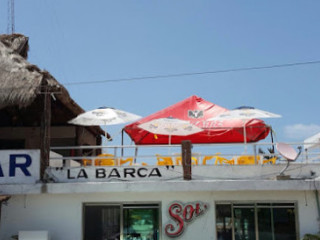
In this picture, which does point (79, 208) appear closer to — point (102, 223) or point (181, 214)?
point (102, 223)

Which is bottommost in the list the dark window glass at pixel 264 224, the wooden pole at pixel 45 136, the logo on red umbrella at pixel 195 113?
the dark window glass at pixel 264 224

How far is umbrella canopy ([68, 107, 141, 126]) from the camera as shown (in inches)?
569

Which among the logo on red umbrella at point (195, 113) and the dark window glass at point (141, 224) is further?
the logo on red umbrella at point (195, 113)

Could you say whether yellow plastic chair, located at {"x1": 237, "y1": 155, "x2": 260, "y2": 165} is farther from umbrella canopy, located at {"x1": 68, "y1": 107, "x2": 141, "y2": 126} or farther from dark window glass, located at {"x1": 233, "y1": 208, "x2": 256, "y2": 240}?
umbrella canopy, located at {"x1": 68, "y1": 107, "x2": 141, "y2": 126}

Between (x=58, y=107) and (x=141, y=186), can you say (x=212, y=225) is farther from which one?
(x=58, y=107)

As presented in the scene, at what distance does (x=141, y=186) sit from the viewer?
1208 cm

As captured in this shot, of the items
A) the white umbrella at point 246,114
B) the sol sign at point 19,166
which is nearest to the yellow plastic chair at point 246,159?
the white umbrella at point 246,114

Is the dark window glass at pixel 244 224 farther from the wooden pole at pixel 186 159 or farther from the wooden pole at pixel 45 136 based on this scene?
the wooden pole at pixel 45 136

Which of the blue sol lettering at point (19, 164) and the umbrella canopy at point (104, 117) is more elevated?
the umbrella canopy at point (104, 117)

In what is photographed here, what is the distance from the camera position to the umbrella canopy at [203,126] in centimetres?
1583

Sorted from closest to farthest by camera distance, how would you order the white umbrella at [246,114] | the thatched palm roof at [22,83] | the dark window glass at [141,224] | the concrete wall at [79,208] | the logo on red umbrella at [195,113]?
the concrete wall at [79,208]
the dark window glass at [141,224]
the thatched palm roof at [22,83]
the white umbrella at [246,114]
the logo on red umbrella at [195,113]

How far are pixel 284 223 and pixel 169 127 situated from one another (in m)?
4.65

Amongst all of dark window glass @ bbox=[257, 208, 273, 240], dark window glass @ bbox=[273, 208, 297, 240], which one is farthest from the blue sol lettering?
dark window glass @ bbox=[273, 208, 297, 240]

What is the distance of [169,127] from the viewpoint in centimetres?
1486
